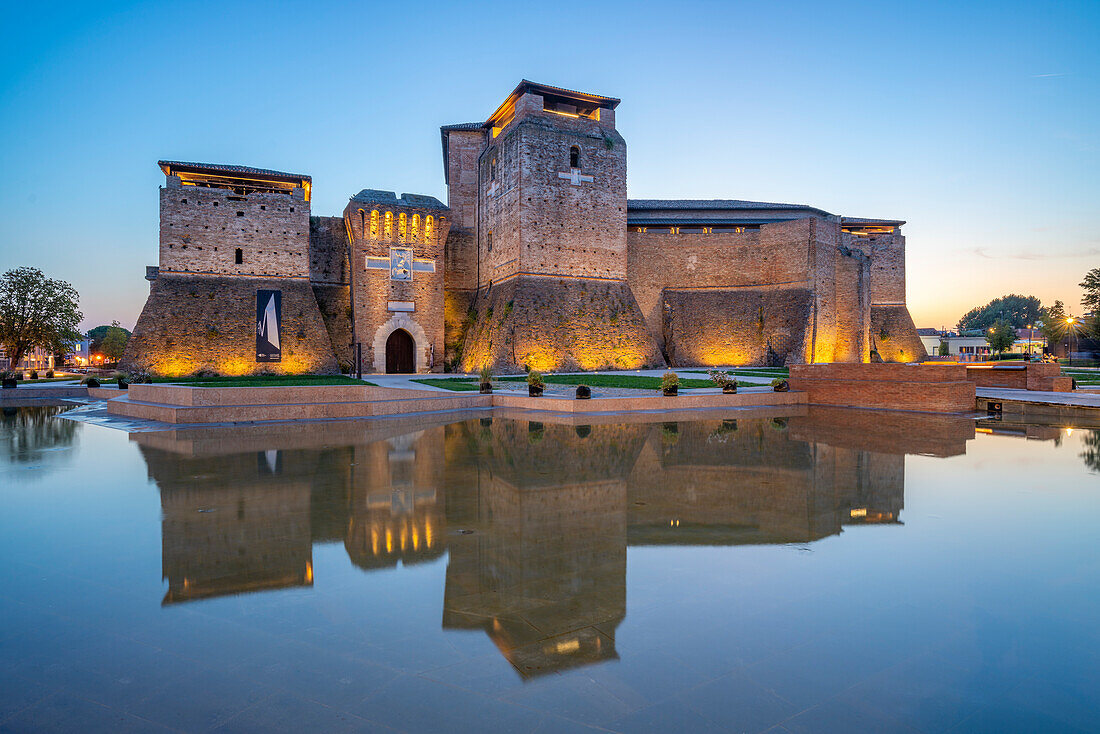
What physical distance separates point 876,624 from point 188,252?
26016mm

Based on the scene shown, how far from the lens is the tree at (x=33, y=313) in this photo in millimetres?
29094

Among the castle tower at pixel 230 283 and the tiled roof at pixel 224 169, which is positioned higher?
the tiled roof at pixel 224 169

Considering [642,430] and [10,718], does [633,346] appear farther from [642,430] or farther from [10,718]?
[10,718]

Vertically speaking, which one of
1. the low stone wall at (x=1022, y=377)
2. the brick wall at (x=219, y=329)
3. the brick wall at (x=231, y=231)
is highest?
the brick wall at (x=231, y=231)

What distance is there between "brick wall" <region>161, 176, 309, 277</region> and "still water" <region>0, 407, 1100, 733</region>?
18844mm

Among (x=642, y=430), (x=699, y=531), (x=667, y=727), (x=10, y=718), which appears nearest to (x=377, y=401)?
(x=642, y=430)

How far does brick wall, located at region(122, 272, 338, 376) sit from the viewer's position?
21297 millimetres

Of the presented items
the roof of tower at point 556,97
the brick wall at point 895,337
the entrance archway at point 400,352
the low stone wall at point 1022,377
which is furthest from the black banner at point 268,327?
the brick wall at point 895,337

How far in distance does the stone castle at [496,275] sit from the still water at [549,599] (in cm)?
1699

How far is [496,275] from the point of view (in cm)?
2612

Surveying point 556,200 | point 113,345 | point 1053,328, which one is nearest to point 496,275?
point 556,200

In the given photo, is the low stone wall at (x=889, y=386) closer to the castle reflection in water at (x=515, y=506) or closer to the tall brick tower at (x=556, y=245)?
the castle reflection in water at (x=515, y=506)

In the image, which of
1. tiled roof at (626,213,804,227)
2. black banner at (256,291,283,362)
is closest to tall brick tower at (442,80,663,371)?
tiled roof at (626,213,804,227)

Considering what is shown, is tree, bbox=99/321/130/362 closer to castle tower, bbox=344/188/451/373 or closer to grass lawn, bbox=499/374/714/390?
castle tower, bbox=344/188/451/373
